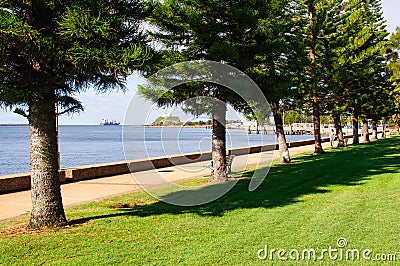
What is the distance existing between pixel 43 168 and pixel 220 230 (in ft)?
9.71

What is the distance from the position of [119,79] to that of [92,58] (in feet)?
2.84

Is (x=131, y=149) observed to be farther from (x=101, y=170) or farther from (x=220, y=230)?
(x=220, y=230)

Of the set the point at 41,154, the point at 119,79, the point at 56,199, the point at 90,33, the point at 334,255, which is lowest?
the point at 334,255

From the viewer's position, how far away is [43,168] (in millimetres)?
6641

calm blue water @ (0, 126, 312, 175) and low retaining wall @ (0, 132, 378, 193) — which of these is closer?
low retaining wall @ (0, 132, 378, 193)

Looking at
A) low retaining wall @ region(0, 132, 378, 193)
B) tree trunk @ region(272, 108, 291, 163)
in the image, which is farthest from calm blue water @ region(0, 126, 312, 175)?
tree trunk @ region(272, 108, 291, 163)

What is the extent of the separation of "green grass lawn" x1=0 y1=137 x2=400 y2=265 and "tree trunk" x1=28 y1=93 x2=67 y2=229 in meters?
0.33

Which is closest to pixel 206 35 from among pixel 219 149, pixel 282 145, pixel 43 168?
pixel 219 149

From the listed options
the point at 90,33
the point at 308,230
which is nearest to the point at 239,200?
the point at 308,230

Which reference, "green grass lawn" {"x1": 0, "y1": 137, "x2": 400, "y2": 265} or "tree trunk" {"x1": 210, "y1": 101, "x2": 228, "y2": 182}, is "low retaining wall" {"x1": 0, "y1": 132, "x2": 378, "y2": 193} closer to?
"green grass lawn" {"x1": 0, "y1": 137, "x2": 400, "y2": 265}

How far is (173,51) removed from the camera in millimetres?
11422

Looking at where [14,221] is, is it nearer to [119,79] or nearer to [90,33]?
[119,79]

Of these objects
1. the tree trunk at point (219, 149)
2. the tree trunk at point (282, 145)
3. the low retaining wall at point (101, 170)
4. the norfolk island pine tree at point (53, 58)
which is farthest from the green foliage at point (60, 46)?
the tree trunk at point (282, 145)

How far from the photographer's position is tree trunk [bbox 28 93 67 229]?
6594 mm
